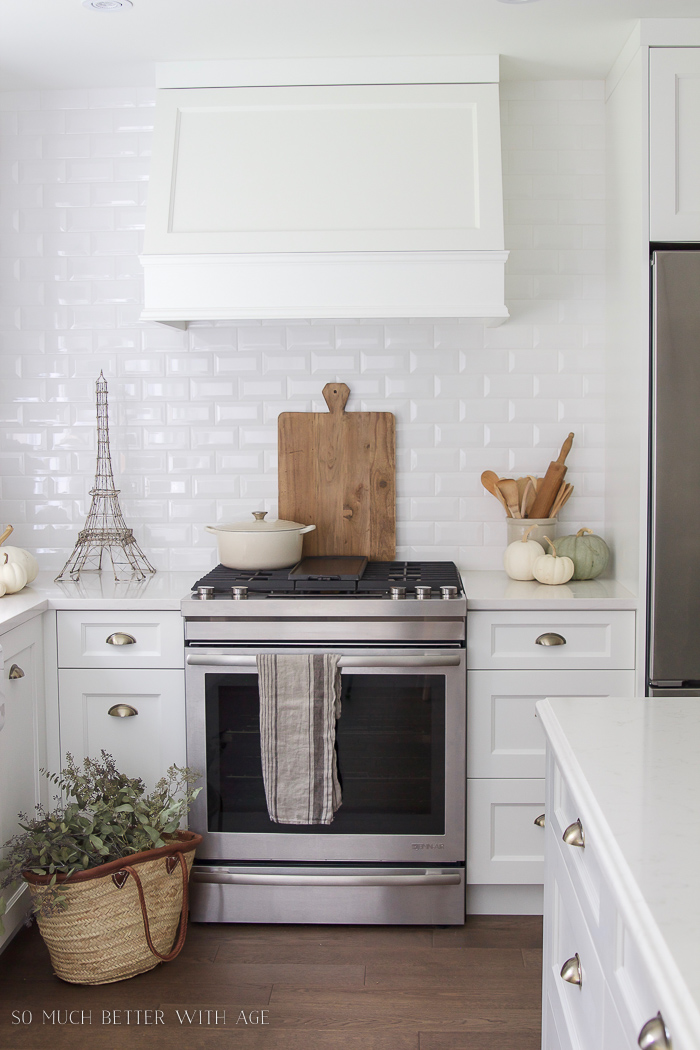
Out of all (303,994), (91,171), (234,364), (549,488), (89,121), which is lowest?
(303,994)

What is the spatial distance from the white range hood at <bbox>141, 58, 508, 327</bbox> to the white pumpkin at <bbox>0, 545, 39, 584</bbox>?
2.76 feet

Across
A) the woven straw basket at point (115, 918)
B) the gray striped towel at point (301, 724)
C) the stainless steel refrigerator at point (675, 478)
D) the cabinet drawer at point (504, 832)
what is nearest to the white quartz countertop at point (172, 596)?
the stainless steel refrigerator at point (675, 478)

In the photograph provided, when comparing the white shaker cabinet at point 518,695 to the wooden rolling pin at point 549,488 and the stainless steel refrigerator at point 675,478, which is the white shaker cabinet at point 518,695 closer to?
the stainless steel refrigerator at point 675,478

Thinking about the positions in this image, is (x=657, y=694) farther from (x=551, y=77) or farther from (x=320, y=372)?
(x=551, y=77)

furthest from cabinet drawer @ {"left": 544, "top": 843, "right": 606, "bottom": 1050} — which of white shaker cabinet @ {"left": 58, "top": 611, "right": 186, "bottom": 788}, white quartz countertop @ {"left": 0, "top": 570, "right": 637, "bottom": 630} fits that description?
white shaker cabinet @ {"left": 58, "top": 611, "right": 186, "bottom": 788}

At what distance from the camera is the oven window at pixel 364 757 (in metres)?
2.53

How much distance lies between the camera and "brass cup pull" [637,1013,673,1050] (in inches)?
32.1

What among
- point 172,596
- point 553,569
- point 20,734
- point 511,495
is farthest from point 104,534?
point 553,569

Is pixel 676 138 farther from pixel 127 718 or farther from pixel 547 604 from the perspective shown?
pixel 127 718

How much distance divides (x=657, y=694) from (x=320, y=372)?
1.54 m

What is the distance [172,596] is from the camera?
2660 millimetres

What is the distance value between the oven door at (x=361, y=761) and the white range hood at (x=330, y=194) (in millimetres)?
1084

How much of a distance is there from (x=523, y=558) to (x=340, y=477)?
0.72 metres

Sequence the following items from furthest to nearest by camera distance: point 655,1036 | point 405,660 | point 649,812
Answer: point 405,660
point 649,812
point 655,1036
